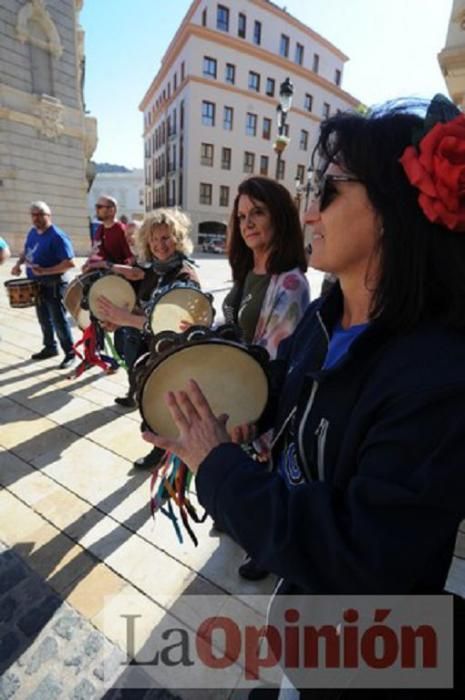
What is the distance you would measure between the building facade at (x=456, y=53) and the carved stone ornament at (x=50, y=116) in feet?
46.6

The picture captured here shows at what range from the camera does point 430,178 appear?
2.35ft

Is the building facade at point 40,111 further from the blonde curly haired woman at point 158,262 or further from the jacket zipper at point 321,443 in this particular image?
the jacket zipper at point 321,443

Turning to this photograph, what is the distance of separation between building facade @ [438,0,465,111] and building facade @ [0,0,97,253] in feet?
46.8

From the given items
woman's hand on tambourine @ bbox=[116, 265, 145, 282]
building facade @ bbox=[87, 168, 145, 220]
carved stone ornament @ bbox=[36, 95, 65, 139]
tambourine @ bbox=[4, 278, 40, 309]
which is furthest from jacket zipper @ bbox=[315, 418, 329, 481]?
building facade @ bbox=[87, 168, 145, 220]

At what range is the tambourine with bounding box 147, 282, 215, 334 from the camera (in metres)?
2.17

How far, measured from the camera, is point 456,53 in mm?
6824

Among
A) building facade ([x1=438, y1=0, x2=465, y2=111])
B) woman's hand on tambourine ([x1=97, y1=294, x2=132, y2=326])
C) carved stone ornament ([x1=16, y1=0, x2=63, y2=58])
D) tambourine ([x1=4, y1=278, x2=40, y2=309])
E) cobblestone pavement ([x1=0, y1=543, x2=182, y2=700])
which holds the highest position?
carved stone ornament ([x1=16, y1=0, x2=63, y2=58])

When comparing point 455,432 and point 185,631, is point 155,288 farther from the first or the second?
point 455,432

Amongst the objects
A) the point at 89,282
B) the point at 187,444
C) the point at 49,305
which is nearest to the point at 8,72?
the point at 49,305

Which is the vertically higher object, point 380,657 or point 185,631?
point 380,657

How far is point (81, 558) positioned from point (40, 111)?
17881 mm

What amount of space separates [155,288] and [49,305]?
2564 mm

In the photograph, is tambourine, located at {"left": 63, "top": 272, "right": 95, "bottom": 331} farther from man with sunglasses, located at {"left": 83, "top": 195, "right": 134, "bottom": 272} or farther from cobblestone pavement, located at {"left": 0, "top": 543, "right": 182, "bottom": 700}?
cobblestone pavement, located at {"left": 0, "top": 543, "right": 182, "bottom": 700}

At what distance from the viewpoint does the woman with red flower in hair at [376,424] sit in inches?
25.2
